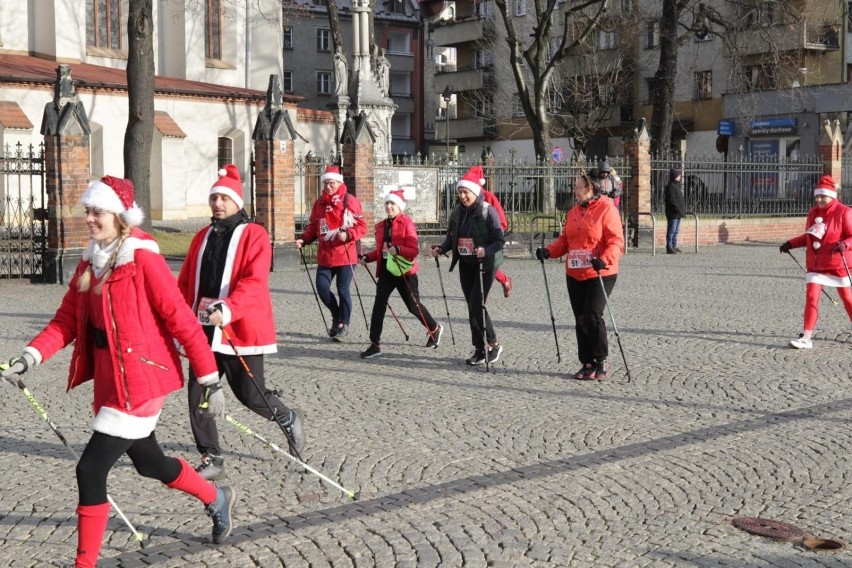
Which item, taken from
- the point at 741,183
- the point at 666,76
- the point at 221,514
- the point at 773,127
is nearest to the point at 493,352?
the point at 221,514

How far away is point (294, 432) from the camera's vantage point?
6680 mm

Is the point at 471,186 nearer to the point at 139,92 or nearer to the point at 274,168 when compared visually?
the point at 274,168

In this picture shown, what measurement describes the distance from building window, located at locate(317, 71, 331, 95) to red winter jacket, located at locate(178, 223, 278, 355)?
65670 millimetres

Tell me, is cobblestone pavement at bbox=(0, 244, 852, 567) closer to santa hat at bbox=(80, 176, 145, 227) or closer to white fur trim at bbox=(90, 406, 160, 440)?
white fur trim at bbox=(90, 406, 160, 440)

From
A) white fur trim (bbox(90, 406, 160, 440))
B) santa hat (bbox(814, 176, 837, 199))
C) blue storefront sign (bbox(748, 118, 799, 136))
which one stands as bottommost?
white fur trim (bbox(90, 406, 160, 440))

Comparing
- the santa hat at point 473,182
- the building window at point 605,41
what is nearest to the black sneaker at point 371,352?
the santa hat at point 473,182

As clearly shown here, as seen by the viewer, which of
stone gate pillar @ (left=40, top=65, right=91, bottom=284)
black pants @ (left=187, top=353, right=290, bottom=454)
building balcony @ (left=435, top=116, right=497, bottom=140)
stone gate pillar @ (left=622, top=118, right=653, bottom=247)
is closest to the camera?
black pants @ (left=187, top=353, right=290, bottom=454)

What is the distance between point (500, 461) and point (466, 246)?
383cm

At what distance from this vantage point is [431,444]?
24.1 feet

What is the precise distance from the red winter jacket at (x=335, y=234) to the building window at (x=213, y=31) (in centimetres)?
3070

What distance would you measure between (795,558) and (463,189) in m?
5.77

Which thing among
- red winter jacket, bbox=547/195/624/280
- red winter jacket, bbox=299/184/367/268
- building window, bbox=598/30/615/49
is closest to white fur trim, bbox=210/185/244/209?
red winter jacket, bbox=547/195/624/280

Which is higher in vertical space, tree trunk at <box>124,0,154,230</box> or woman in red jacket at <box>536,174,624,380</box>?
tree trunk at <box>124,0,154,230</box>

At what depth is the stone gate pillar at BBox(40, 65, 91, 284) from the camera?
1822 cm
